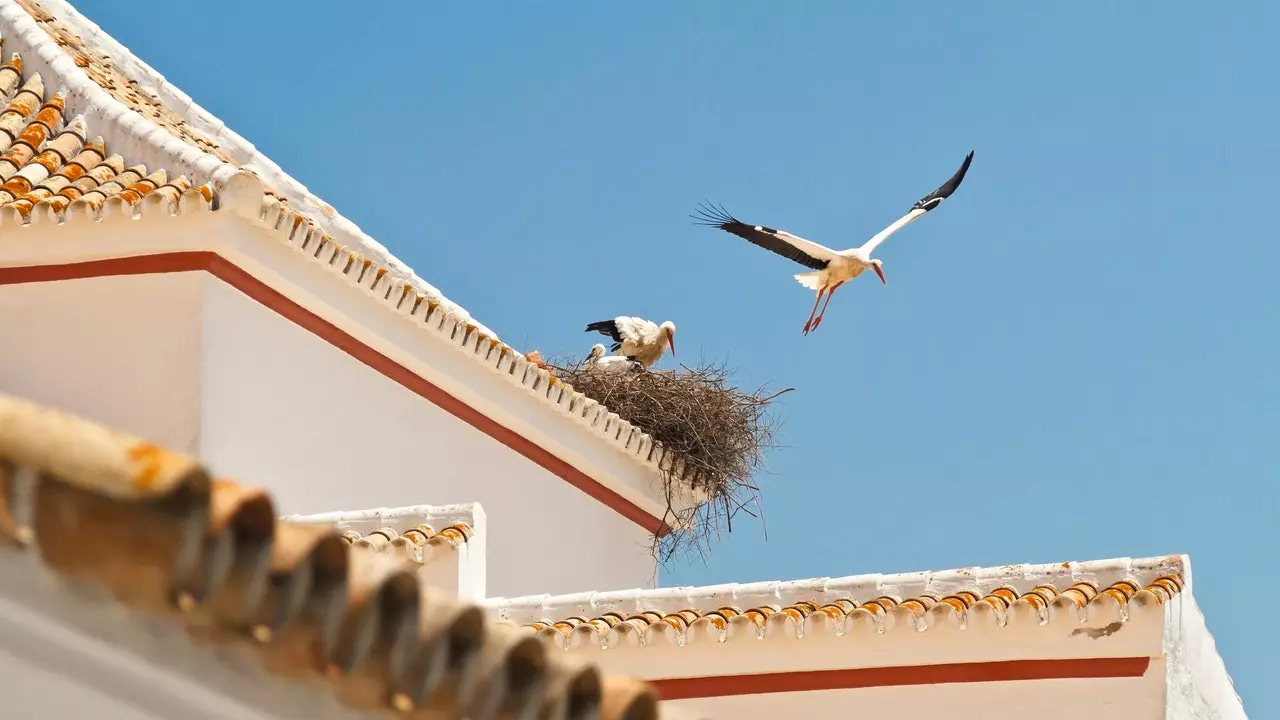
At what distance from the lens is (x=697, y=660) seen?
22.7 ft

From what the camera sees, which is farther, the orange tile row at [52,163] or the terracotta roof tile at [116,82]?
the terracotta roof tile at [116,82]

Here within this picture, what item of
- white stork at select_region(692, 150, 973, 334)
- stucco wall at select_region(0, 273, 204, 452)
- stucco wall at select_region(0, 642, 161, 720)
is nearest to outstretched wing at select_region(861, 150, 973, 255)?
Result: white stork at select_region(692, 150, 973, 334)

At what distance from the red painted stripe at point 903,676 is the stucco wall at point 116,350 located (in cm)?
219

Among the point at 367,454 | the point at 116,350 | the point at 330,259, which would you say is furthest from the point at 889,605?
the point at 116,350

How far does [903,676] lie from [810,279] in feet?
16.1

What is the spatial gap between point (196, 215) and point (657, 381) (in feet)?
12.4

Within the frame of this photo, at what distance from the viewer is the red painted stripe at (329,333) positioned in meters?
7.62

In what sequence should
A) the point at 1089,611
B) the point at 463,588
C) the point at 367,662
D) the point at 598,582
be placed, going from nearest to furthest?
the point at 367,662 < the point at 1089,611 < the point at 463,588 < the point at 598,582

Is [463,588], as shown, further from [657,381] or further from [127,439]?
[127,439]

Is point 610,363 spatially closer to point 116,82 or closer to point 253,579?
point 116,82

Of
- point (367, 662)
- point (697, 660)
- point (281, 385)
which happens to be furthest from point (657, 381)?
point (367, 662)

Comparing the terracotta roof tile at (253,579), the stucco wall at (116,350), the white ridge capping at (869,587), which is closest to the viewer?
the terracotta roof tile at (253,579)

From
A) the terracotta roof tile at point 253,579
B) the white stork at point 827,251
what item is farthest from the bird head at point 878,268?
the terracotta roof tile at point 253,579

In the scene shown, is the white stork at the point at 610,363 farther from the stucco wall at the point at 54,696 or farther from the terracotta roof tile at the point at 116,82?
the stucco wall at the point at 54,696
